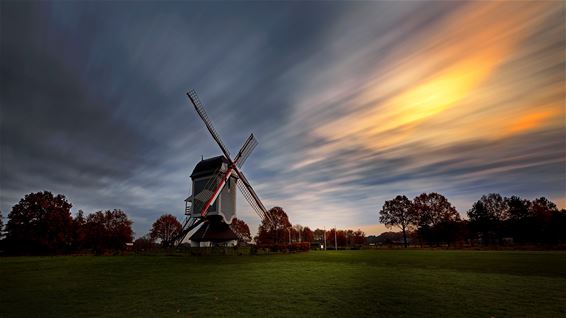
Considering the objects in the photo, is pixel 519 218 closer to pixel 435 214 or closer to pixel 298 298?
pixel 435 214

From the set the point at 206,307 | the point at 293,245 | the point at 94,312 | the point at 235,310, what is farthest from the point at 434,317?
the point at 293,245

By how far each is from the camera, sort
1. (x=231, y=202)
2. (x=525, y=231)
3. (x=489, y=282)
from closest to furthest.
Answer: (x=489, y=282)
(x=231, y=202)
(x=525, y=231)

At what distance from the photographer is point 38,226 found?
47.4 metres

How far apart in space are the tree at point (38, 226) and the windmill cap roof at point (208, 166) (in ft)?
85.0

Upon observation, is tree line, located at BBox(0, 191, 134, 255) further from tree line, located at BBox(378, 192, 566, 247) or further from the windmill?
tree line, located at BBox(378, 192, 566, 247)

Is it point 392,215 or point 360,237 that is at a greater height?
point 392,215

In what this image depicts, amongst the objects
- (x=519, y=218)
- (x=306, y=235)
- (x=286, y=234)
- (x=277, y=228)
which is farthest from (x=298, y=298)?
(x=306, y=235)

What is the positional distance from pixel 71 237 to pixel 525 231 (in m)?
94.0

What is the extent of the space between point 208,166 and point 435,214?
5887 centimetres

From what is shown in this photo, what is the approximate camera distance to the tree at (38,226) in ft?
151

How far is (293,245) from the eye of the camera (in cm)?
4256

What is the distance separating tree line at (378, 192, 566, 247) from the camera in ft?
214

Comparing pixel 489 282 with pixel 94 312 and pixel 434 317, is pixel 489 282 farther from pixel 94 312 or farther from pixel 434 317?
pixel 94 312

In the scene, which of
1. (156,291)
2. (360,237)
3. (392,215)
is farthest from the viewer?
(360,237)
